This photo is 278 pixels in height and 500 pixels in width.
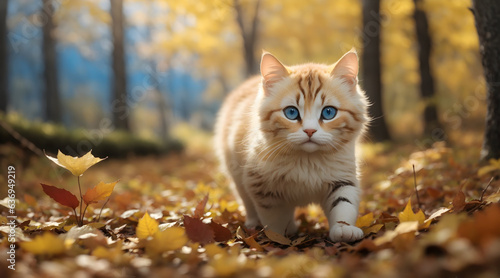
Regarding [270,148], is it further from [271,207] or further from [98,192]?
[98,192]

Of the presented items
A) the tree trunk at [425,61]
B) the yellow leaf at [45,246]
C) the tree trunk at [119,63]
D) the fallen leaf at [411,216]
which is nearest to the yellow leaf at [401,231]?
the fallen leaf at [411,216]

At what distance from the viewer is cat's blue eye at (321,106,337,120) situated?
92.3 inches

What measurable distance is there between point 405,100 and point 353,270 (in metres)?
21.1

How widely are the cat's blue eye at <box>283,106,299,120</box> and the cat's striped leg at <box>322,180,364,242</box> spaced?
498mm

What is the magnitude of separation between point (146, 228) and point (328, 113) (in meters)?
1.27

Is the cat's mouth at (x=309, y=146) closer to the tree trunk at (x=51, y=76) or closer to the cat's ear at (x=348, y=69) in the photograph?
the cat's ear at (x=348, y=69)

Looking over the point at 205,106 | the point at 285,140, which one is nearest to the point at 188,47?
the point at 285,140

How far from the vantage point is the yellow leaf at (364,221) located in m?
2.24

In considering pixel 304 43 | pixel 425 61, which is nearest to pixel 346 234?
pixel 425 61

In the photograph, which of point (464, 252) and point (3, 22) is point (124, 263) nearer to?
point (464, 252)

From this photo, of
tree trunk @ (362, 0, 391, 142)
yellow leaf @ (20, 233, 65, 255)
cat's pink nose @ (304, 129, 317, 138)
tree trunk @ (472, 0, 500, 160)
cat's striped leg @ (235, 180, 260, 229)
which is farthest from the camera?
tree trunk @ (362, 0, 391, 142)

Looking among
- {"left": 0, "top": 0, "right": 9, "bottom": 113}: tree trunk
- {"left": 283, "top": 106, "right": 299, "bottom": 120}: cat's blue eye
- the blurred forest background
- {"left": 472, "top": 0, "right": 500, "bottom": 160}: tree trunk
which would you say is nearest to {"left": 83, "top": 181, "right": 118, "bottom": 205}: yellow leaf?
Result: {"left": 283, "top": 106, "right": 299, "bottom": 120}: cat's blue eye

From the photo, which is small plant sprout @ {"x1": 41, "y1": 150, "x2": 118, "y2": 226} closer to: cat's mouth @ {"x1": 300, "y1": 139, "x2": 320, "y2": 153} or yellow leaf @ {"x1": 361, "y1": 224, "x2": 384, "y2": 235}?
cat's mouth @ {"x1": 300, "y1": 139, "x2": 320, "y2": 153}

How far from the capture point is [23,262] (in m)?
1.48
